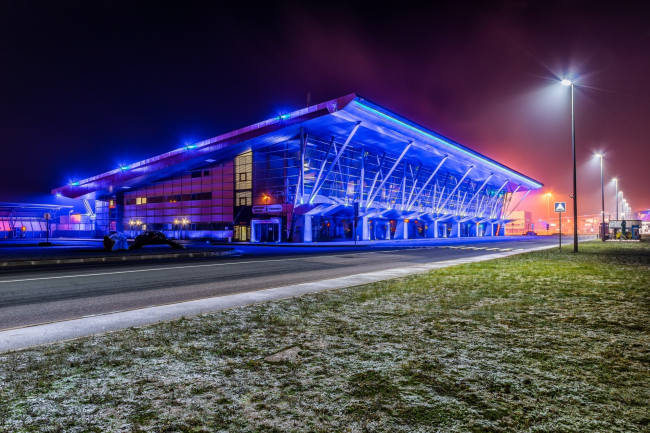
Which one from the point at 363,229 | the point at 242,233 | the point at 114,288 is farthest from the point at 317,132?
the point at 114,288

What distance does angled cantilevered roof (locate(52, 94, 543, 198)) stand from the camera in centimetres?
3997

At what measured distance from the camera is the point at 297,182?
46.2m

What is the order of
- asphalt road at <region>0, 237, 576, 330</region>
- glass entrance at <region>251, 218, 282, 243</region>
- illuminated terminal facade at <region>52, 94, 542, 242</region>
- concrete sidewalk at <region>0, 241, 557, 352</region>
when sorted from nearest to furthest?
concrete sidewalk at <region>0, 241, 557, 352</region>, asphalt road at <region>0, 237, 576, 330</region>, illuminated terminal facade at <region>52, 94, 542, 242</region>, glass entrance at <region>251, 218, 282, 243</region>

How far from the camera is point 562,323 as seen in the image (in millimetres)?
5992

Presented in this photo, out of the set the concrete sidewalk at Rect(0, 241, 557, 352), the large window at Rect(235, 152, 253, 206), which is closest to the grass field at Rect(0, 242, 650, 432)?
the concrete sidewalk at Rect(0, 241, 557, 352)

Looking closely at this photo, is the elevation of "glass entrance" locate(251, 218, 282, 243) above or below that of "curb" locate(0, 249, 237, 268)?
above

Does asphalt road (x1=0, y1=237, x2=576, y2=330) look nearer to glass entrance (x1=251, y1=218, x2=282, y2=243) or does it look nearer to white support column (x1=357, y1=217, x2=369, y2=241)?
glass entrance (x1=251, y1=218, x2=282, y2=243)

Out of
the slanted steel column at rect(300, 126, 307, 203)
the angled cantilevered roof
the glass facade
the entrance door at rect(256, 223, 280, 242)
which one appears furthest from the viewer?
the entrance door at rect(256, 223, 280, 242)

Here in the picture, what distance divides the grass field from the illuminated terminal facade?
30921 mm

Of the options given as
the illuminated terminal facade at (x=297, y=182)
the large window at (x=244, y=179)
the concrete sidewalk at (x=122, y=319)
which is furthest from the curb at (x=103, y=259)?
the large window at (x=244, y=179)

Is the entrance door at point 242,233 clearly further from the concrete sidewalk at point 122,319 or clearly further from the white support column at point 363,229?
the concrete sidewalk at point 122,319

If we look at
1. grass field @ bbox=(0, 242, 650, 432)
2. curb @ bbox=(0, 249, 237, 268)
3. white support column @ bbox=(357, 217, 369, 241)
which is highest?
white support column @ bbox=(357, 217, 369, 241)

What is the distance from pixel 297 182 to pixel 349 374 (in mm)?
42841

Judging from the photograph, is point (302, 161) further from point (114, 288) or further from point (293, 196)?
point (114, 288)
